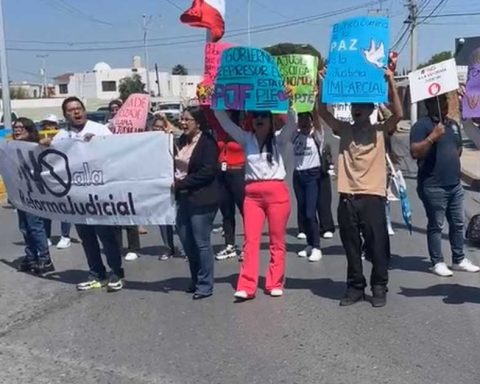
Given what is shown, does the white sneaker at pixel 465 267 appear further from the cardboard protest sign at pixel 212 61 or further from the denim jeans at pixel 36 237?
the denim jeans at pixel 36 237

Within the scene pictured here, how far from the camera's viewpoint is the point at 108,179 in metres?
7.11

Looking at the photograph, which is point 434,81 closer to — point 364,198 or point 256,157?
point 364,198

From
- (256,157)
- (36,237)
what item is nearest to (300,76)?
(256,157)

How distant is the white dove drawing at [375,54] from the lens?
611 cm

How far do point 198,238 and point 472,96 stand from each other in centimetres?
257

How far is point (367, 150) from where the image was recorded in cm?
638

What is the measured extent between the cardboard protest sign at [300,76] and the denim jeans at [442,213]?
140cm

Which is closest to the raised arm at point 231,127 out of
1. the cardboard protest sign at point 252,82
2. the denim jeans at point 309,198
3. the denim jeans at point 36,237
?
the cardboard protest sign at point 252,82

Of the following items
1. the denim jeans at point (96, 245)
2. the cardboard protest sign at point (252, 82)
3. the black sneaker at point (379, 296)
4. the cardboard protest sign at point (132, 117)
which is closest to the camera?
the black sneaker at point (379, 296)

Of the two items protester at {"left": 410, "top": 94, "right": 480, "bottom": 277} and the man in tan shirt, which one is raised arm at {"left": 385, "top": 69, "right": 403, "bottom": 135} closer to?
the man in tan shirt

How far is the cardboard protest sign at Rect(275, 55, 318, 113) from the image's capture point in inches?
285

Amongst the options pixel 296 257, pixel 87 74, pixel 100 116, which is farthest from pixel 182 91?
pixel 296 257

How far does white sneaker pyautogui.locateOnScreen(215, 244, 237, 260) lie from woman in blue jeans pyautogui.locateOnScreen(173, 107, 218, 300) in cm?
171

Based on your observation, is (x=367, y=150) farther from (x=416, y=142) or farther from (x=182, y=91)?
(x=182, y=91)
